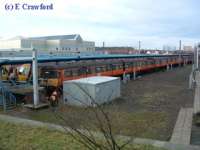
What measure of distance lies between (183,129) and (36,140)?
15.5 feet

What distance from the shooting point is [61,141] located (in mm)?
7578

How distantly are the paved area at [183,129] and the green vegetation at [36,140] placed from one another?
119cm

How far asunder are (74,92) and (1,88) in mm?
3963

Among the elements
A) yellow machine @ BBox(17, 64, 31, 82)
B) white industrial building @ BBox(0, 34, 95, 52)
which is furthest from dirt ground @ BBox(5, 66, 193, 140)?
white industrial building @ BBox(0, 34, 95, 52)

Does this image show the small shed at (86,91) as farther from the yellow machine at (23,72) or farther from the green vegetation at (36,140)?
the yellow machine at (23,72)

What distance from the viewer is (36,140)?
778 centimetres

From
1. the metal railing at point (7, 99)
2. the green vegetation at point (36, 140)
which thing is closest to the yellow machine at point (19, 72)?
the metal railing at point (7, 99)

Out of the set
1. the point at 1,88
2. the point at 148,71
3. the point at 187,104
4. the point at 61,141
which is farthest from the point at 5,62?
the point at 148,71

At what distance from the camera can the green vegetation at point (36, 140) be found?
7117 millimetres

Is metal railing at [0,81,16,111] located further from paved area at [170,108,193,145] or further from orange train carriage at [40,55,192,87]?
paved area at [170,108,193,145]

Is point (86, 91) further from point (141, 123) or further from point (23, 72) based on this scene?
point (23, 72)

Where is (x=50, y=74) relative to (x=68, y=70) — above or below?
below

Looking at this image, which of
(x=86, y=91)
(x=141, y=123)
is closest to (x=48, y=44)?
(x=86, y=91)

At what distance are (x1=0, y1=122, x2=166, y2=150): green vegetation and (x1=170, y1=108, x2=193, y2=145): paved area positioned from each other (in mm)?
1190
